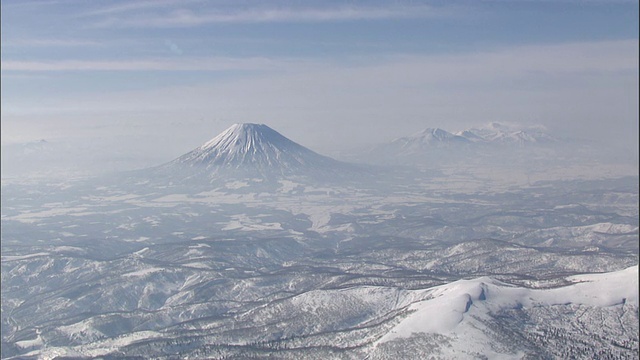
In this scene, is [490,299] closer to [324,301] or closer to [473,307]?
[473,307]

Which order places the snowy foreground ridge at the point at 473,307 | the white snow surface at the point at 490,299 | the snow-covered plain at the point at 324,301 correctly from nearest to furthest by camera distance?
the snowy foreground ridge at the point at 473,307, the snow-covered plain at the point at 324,301, the white snow surface at the point at 490,299

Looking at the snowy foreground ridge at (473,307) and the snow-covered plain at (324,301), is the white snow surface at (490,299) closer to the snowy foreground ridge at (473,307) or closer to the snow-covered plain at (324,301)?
the snowy foreground ridge at (473,307)

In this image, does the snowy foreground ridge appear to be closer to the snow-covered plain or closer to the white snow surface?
the white snow surface

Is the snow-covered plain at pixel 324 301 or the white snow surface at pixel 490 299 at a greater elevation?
the white snow surface at pixel 490 299

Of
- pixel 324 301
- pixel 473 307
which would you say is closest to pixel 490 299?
pixel 473 307

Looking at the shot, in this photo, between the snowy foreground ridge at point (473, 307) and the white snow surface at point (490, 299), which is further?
the white snow surface at point (490, 299)

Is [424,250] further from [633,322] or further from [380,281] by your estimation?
[633,322]

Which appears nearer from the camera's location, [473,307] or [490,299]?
[473,307]

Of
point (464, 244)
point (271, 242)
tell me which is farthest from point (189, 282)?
point (464, 244)

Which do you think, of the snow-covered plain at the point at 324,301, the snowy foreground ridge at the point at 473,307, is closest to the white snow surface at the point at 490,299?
the snowy foreground ridge at the point at 473,307

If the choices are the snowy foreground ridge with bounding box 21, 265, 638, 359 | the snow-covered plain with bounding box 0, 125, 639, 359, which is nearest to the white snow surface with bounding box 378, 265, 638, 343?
the snowy foreground ridge with bounding box 21, 265, 638, 359
